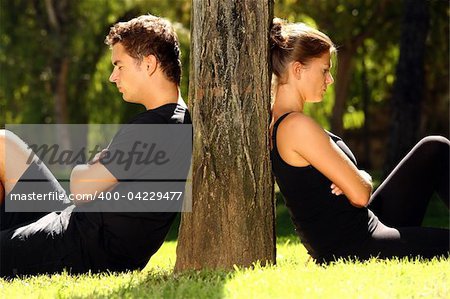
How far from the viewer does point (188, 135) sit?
4.70 metres

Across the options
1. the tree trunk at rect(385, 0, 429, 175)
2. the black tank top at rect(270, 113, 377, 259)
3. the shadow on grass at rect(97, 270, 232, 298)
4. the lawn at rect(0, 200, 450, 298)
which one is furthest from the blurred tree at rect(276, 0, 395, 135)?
the shadow on grass at rect(97, 270, 232, 298)

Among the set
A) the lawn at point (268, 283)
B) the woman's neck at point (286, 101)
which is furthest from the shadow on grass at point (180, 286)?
the woman's neck at point (286, 101)

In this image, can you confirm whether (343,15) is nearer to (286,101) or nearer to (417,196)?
(417,196)

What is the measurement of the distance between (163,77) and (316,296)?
1.63m

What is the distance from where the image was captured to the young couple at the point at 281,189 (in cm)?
456

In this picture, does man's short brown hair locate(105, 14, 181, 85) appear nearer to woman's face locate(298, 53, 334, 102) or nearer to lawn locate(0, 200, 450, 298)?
woman's face locate(298, 53, 334, 102)

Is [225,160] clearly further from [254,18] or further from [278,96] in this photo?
[254,18]

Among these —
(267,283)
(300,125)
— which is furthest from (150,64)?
(267,283)

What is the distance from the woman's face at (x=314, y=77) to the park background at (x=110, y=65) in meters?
12.7

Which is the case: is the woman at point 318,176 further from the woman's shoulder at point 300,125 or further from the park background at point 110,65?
the park background at point 110,65

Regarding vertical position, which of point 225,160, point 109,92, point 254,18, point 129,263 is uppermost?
point 254,18

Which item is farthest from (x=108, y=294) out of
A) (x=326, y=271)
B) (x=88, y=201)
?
(x=326, y=271)

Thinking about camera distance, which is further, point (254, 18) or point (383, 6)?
point (383, 6)

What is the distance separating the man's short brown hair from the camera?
465 centimetres
